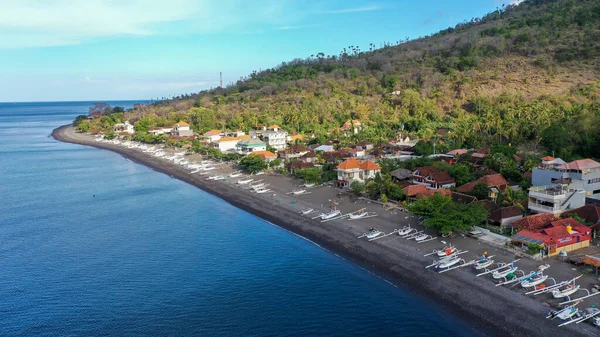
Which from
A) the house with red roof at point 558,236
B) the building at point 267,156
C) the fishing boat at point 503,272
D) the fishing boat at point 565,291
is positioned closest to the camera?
the fishing boat at point 565,291

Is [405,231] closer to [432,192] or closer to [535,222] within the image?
[432,192]

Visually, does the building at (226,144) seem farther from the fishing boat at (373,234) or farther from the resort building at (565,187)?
the resort building at (565,187)

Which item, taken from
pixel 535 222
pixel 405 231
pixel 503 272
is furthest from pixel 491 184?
pixel 503 272

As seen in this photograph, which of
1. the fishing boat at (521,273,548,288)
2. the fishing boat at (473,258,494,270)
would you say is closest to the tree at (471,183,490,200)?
the fishing boat at (473,258,494,270)

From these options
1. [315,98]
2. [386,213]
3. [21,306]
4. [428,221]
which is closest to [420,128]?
[315,98]

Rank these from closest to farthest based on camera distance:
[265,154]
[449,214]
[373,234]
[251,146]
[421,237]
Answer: [449,214] < [421,237] < [373,234] < [265,154] < [251,146]

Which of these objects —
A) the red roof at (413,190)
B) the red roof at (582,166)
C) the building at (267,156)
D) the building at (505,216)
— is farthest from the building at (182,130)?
the red roof at (582,166)

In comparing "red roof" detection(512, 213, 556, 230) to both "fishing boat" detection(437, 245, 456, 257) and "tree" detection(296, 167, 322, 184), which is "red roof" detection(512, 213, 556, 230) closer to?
"fishing boat" detection(437, 245, 456, 257)
